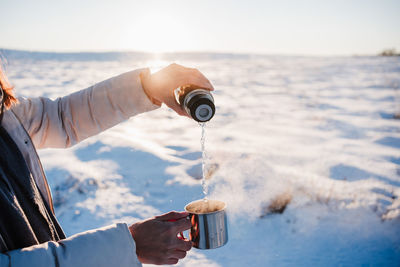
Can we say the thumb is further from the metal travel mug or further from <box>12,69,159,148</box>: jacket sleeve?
<box>12,69,159,148</box>: jacket sleeve

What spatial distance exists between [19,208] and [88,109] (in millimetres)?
681

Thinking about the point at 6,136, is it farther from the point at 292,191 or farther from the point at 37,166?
the point at 292,191

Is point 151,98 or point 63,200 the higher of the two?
point 151,98

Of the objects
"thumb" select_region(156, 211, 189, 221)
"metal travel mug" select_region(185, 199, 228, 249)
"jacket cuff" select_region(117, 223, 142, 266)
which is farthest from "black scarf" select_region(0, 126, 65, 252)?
"metal travel mug" select_region(185, 199, 228, 249)

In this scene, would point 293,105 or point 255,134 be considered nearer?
point 255,134

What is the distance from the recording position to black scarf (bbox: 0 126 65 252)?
84cm

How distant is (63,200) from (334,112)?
5.24 meters

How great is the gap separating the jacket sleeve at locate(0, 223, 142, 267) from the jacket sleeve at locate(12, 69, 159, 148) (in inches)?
29.0

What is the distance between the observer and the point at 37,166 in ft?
3.84

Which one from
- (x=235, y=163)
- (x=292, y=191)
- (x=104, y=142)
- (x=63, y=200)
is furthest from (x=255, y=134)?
(x=63, y=200)

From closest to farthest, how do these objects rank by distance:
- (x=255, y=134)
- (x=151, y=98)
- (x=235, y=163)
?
1. (x=151, y=98)
2. (x=235, y=163)
3. (x=255, y=134)

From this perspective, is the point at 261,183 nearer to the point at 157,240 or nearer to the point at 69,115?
the point at 69,115

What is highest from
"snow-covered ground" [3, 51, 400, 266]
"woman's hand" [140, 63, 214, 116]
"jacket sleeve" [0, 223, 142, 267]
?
"woman's hand" [140, 63, 214, 116]

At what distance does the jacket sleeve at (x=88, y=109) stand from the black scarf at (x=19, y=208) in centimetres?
39
